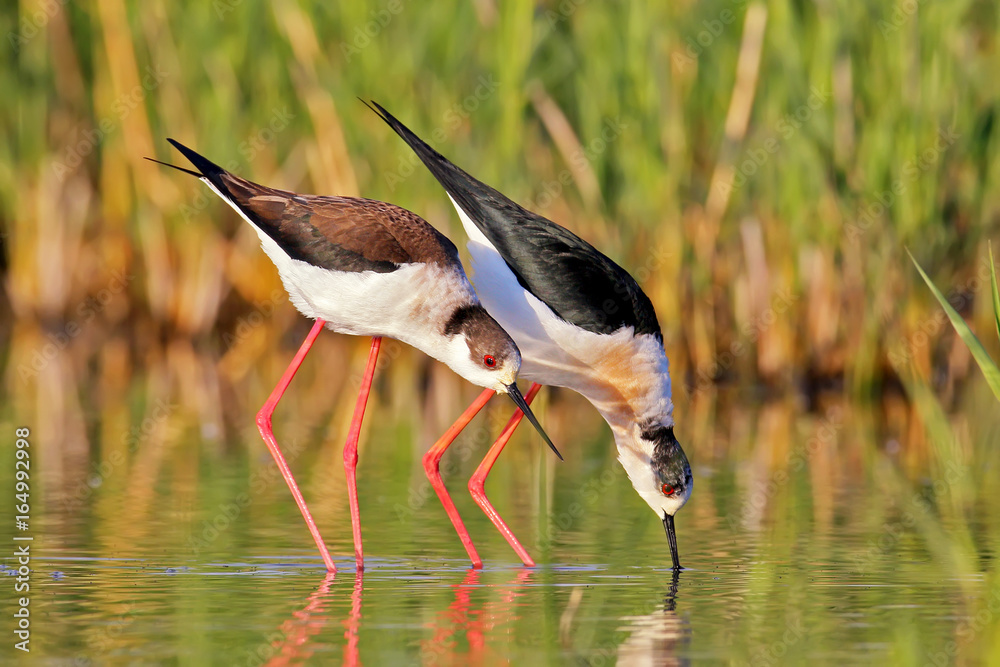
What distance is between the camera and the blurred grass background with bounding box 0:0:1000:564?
9.46 meters

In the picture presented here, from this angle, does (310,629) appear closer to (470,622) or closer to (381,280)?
(470,622)

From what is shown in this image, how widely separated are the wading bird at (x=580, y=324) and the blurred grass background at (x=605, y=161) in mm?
1927

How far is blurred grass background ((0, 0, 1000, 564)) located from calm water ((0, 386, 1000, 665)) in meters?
0.80

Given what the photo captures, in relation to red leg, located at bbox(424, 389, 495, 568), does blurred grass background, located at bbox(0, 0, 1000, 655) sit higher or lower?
higher

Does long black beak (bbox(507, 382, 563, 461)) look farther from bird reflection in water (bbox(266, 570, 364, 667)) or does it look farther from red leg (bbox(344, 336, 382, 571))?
bird reflection in water (bbox(266, 570, 364, 667))

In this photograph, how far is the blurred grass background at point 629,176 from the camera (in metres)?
9.14

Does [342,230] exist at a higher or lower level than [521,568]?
higher

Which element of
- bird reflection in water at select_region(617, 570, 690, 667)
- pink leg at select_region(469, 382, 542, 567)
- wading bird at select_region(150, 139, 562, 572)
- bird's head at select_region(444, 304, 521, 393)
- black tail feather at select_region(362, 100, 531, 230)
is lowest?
bird reflection in water at select_region(617, 570, 690, 667)

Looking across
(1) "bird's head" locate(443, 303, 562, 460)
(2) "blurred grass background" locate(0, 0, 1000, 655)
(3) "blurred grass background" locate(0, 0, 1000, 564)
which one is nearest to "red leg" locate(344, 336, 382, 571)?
(1) "bird's head" locate(443, 303, 562, 460)

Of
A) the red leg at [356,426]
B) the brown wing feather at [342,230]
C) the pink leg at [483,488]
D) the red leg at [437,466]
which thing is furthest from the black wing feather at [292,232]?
the pink leg at [483,488]

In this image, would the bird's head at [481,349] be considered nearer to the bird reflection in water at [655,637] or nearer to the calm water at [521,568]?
the calm water at [521,568]

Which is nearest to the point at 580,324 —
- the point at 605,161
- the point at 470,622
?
the point at 470,622

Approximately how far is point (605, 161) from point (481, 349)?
4265 millimetres

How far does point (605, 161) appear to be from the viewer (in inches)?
390
